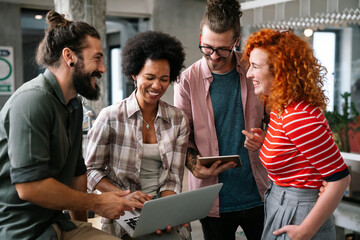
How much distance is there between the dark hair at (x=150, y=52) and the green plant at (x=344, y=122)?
7.82 ft

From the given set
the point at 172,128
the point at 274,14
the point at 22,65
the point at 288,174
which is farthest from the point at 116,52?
the point at 288,174

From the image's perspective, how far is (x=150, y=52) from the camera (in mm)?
2059

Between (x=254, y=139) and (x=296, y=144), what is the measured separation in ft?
1.52

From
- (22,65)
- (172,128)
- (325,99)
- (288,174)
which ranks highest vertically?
(22,65)

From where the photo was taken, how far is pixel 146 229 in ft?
5.48

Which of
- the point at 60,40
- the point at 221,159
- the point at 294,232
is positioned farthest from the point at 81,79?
the point at 294,232

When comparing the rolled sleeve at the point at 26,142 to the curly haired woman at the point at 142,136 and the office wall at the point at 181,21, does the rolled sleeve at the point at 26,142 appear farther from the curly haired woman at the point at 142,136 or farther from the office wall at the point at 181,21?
the office wall at the point at 181,21

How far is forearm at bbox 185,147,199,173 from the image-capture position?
84.7 inches

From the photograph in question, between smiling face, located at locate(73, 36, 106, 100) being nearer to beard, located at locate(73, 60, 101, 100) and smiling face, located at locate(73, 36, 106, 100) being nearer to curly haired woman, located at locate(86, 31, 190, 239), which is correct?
beard, located at locate(73, 60, 101, 100)

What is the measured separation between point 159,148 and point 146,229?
465 millimetres

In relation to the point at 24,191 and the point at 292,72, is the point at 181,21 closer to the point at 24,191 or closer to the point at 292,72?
the point at 292,72

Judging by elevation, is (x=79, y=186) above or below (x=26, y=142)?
below

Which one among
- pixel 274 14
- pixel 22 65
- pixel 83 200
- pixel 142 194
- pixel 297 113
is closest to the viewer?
pixel 297 113

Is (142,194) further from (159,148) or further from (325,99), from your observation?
(325,99)
